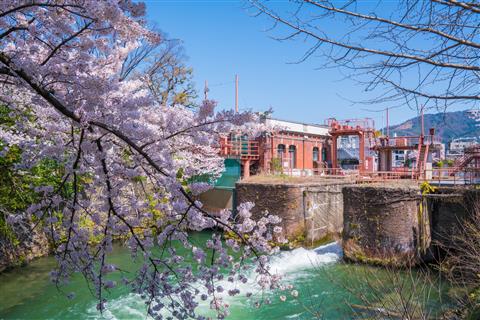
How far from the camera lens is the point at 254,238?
3.92m

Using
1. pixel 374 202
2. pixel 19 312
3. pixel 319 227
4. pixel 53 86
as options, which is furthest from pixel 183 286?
pixel 319 227

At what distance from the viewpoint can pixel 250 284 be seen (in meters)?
9.63

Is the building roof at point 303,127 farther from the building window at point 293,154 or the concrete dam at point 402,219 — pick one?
the concrete dam at point 402,219

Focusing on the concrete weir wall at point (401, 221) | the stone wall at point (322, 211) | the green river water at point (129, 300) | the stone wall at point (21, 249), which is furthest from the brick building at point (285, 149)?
the green river water at point (129, 300)

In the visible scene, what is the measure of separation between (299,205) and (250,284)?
18.0 ft

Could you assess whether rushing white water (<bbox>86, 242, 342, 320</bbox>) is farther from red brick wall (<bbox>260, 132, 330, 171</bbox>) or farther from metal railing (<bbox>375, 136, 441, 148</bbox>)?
metal railing (<bbox>375, 136, 441, 148</bbox>)

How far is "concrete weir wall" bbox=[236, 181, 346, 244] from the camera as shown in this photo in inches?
574

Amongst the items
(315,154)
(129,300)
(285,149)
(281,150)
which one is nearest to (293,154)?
(285,149)

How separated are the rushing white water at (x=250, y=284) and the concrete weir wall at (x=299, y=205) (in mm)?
745

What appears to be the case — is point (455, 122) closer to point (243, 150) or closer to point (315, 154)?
point (243, 150)

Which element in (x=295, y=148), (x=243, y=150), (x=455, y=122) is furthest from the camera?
(x=295, y=148)

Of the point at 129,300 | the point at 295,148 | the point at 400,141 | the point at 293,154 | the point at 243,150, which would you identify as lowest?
the point at 129,300

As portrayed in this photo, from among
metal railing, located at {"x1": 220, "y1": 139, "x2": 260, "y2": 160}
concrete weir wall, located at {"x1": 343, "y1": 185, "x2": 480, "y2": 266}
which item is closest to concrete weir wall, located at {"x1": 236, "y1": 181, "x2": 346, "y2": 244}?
concrete weir wall, located at {"x1": 343, "y1": 185, "x2": 480, "y2": 266}

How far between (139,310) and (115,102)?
6342mm
